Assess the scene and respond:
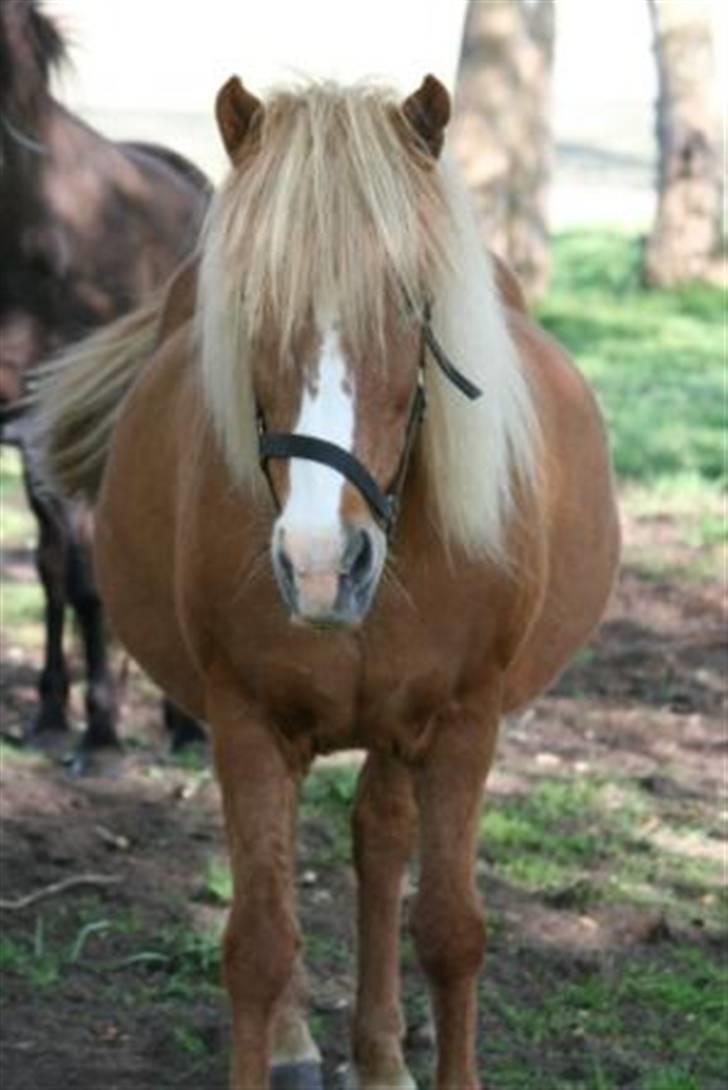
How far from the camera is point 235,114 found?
4.20 meters

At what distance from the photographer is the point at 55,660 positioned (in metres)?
7.86

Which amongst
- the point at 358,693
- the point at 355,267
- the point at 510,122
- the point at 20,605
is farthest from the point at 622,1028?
the point at 510,122

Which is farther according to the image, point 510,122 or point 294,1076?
point 510,122

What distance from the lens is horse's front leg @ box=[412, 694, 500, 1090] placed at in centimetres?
449

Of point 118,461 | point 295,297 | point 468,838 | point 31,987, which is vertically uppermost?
point 295,297

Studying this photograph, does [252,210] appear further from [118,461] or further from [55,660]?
[55,660]

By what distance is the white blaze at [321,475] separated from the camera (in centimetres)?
379

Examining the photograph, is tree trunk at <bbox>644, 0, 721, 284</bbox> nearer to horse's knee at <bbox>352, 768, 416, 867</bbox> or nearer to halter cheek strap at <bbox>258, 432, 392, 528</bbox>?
horse's knee at <bbox>352, 768, 416, 867</bbox>

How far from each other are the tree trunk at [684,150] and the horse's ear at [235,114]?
12.3 meters

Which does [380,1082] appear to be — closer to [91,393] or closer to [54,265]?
[91,393]

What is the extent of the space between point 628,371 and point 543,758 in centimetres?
639

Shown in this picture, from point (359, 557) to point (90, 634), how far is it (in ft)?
13.3

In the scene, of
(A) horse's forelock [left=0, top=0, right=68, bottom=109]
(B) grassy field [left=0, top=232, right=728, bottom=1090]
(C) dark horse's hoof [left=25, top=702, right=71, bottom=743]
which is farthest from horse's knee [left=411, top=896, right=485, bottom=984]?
(A) horse's forelock [left=0, top=0, right=68, bottom=109]

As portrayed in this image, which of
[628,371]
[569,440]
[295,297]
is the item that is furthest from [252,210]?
[628,371]
